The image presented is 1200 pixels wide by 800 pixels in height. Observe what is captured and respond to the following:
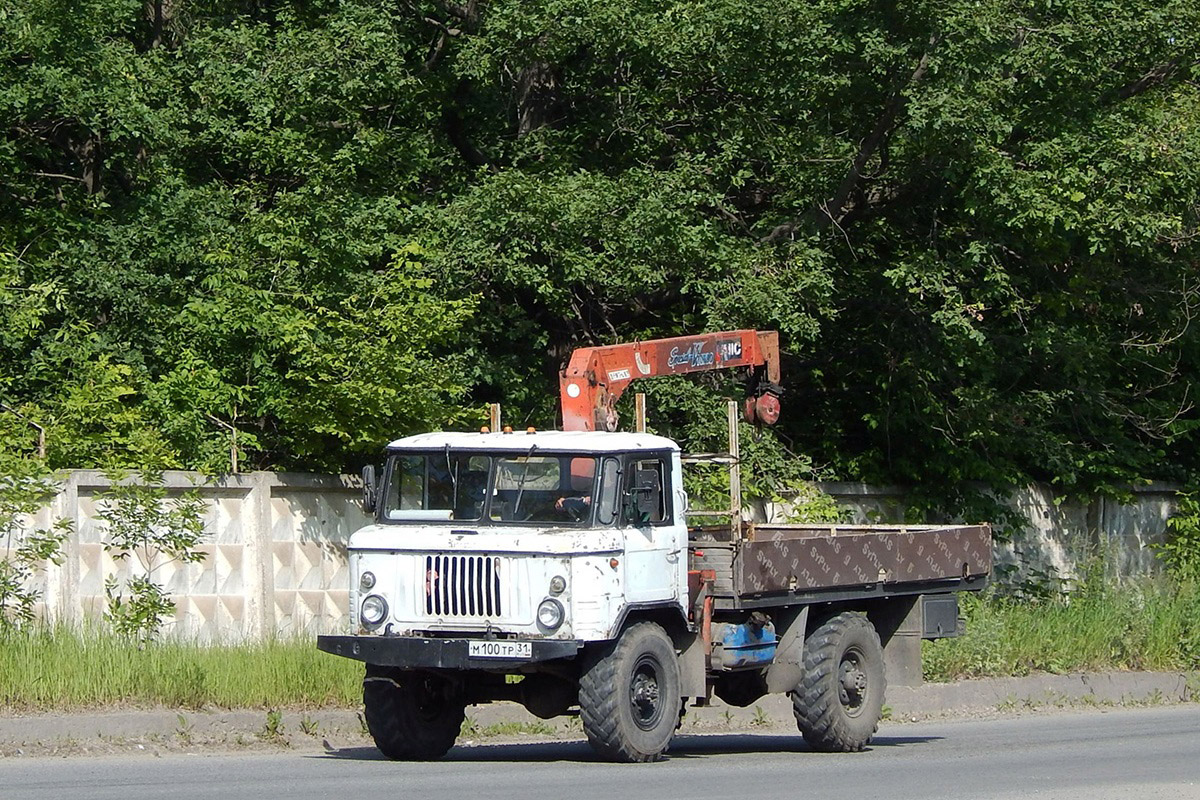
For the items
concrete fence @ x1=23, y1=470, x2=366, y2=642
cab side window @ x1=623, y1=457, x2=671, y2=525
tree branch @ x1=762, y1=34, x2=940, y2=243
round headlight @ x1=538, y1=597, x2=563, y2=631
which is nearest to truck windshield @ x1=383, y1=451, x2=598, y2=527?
cab side window @ x1=623, y1=457, x2=671, y2=525

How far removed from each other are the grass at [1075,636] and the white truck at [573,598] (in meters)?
4.91

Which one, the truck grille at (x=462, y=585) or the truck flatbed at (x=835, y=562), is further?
the truck flatbed at (x=835, y=562)

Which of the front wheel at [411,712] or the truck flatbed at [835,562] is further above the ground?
the truck flatbed at [835,562]

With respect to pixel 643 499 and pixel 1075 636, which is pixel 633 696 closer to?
pixel 643 499

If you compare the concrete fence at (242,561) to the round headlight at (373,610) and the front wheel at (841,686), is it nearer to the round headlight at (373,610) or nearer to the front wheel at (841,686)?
the round headlight at (373,610)

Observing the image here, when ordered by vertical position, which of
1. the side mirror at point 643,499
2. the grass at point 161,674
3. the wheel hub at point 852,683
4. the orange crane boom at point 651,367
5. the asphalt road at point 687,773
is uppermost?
the orange crane boom at point 651,367

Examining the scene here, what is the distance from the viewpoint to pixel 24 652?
42.2 feet

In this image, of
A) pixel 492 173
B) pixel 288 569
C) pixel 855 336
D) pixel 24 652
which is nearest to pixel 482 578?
pixel 24 652

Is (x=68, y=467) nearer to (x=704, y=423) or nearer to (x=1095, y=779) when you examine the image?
(x=704, y=423)

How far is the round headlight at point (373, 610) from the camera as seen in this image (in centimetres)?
1155

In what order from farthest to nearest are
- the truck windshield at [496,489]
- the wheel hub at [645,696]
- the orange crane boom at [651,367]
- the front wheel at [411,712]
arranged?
the orange crane boom at [651,367]
the front wheel at [411,712]
the truck windshield at [496,489]
the wheel hub at [645,696]

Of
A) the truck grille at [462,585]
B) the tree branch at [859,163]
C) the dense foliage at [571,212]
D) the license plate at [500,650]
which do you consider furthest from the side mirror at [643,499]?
the tree branch at [859,163]

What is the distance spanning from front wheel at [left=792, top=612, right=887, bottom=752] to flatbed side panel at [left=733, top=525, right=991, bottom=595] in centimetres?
43

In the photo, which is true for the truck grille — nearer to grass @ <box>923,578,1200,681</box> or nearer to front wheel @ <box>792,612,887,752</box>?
front wheel @ <box>792,612,887,752</box>
